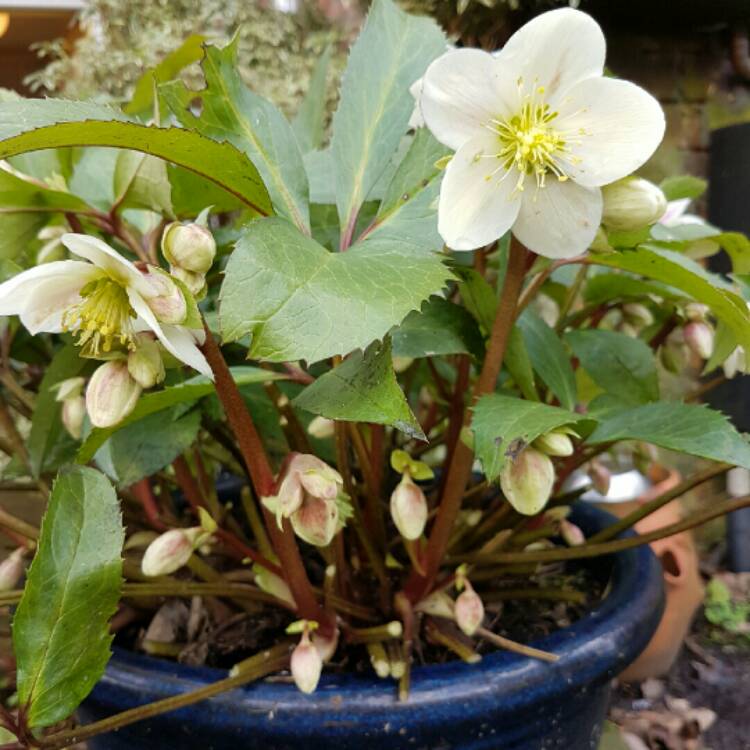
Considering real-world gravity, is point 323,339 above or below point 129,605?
above

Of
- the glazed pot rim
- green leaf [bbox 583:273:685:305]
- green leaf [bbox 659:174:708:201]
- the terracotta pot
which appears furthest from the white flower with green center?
the terracotta pot

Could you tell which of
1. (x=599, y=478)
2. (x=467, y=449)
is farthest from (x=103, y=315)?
(x=599, y=478)

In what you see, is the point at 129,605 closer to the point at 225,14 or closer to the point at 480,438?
the point at 480,438

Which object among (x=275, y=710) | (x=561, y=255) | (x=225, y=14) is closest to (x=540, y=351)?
(x=561, y=255)

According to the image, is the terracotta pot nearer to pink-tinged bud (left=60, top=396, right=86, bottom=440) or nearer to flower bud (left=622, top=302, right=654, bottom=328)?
flower bud (left=622, top=302, right=654, bottom=328)

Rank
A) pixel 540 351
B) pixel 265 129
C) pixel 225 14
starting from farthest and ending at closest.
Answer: pixel 225 14, pixel 540 351, pixel 265 129

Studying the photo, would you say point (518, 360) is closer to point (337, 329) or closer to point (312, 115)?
point (337, 329)

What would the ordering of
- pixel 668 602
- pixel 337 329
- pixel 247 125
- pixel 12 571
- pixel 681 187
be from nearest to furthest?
pixel 337 329, pixel 247 125, pixel 12 571, pixel 681 187, pixel 668 602
